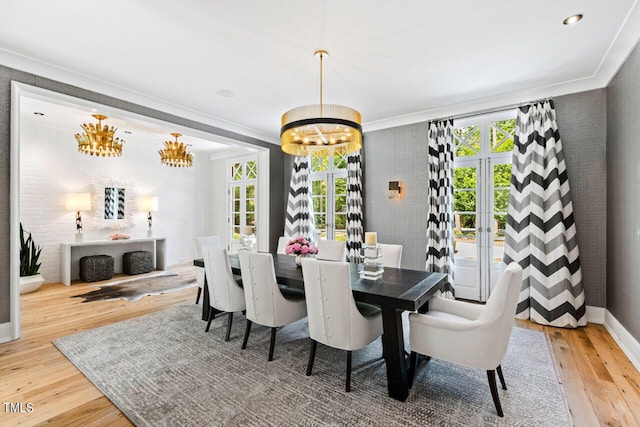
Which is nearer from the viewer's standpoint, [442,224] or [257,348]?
[257,348]

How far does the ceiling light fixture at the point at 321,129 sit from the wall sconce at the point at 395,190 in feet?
5.95

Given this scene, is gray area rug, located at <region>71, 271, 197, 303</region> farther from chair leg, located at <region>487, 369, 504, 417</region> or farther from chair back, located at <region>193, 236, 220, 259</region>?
chair leg, located at <region>487, 369, 504, 417</region>

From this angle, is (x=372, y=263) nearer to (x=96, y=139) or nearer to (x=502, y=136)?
(x=502, y=136)

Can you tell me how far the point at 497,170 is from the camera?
4.19 metres

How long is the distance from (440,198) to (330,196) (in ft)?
6.74

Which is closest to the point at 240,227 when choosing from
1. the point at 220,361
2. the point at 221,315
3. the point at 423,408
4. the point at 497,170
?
the point at 221,315

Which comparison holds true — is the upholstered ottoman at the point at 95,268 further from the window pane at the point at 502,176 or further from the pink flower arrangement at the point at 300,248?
the window pane at the point at 502,176

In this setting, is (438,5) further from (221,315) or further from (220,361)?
(221,315)

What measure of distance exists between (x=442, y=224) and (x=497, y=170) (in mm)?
1041

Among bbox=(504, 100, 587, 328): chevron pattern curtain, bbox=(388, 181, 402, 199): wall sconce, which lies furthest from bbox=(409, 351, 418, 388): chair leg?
bbox=(388, 181, 402, 199): wall sconce

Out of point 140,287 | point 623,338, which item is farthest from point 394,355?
point 140,287

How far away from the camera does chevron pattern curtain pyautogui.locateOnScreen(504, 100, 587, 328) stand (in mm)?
3469

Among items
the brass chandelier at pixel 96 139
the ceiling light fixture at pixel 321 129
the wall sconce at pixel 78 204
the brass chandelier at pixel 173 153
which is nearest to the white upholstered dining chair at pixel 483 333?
the ceiling light fixture at pixel 321 129

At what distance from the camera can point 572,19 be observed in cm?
240
